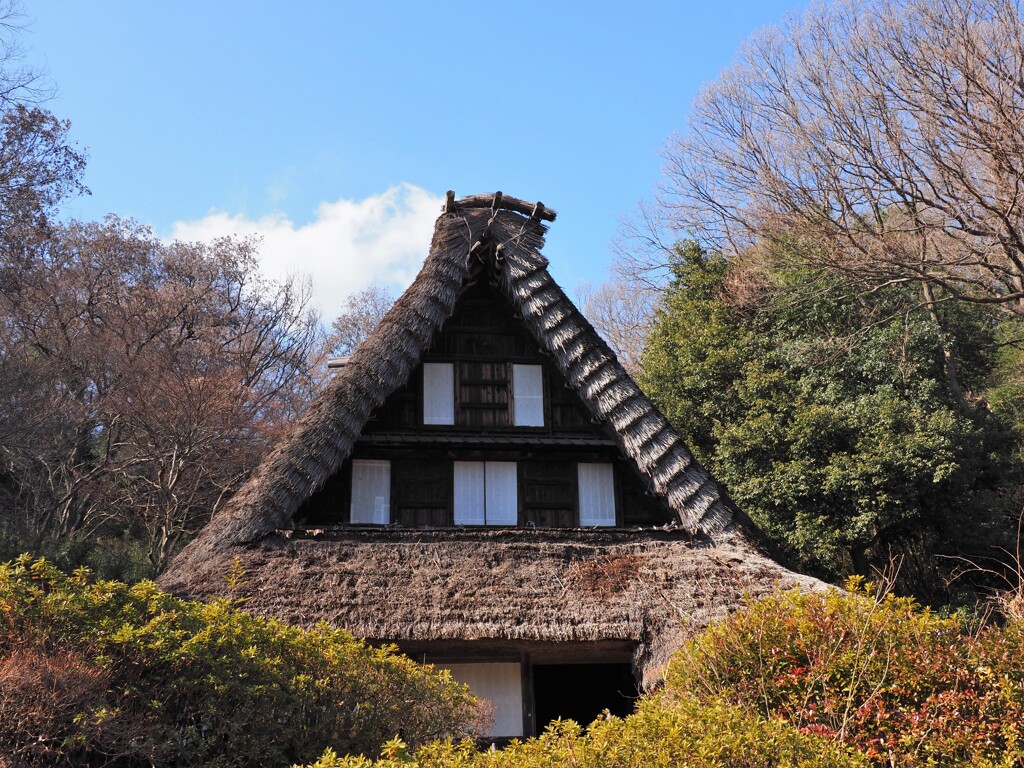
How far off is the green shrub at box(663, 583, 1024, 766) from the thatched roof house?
2316 millimetres

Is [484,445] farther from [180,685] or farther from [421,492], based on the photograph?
[180,685]

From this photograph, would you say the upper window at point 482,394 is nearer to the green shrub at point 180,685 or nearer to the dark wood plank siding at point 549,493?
the dark wood plank siding at point 549,493

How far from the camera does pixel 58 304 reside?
22828 mm

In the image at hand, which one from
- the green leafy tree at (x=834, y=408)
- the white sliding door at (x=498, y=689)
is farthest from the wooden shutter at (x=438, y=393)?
the green leafy tree at (x=834, y=408)

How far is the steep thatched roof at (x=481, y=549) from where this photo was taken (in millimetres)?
9516

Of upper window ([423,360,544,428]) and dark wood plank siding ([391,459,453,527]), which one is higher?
upper window ([423,360,544,428])

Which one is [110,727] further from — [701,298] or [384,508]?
[701,298]

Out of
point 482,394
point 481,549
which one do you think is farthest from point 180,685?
point 482,394

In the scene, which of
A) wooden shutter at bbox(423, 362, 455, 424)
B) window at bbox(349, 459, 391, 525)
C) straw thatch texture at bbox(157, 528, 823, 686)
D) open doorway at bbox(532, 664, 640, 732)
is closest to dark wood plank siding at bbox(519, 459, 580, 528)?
straw thatch texture at bbox(157, 528, 823, 686)

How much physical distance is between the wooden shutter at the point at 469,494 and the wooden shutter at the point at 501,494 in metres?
0.09

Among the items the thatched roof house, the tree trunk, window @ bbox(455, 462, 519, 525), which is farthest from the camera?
the tree trunk

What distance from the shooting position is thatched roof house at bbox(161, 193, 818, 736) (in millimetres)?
9633

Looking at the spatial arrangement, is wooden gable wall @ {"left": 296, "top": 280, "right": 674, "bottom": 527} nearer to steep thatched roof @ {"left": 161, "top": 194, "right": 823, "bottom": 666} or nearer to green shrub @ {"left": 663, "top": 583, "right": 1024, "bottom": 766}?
steep thatched roof @ {"left": 161, "top": 194, "right": 823, "bottom": 666}

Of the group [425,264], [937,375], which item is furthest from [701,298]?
[425,264]
